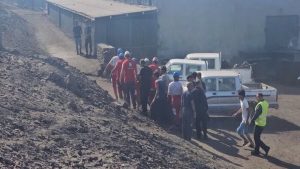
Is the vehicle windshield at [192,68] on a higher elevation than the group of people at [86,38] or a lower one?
lower

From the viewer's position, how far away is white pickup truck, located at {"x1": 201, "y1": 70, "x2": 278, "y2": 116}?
60.6ft

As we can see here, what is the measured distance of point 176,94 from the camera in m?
16.2

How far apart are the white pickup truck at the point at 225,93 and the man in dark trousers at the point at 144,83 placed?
223cm

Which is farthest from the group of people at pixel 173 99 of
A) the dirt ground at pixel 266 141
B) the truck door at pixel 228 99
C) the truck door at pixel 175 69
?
the truck door at pixel 175 69

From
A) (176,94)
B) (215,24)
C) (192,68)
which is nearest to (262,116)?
(176,94)

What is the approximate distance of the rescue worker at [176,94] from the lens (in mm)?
16031

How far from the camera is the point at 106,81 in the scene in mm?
24047

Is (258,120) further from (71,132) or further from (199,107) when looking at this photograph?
(71,132)

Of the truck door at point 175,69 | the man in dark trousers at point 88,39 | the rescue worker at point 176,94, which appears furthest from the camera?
the man in dark trousers at point 88,39

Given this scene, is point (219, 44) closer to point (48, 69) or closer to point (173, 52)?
point (173, 52)

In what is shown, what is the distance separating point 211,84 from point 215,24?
14.1m

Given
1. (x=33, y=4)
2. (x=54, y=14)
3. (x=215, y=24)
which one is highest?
(x=33, y=4)

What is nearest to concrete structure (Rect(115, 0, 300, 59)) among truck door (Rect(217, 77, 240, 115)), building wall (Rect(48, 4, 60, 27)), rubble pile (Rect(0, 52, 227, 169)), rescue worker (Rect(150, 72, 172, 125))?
truck door (Rect(217, 77, 240, 115))

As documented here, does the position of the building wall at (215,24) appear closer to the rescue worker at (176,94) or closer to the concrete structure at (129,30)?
the concrete structure at (129,30)
